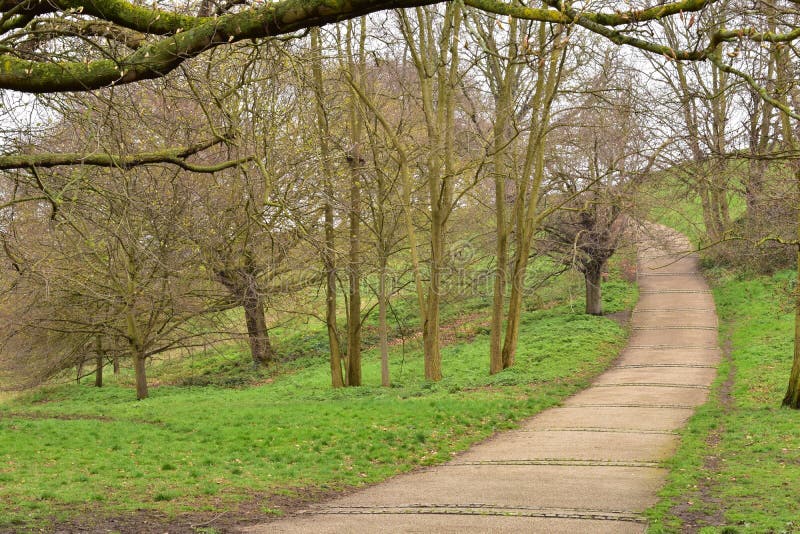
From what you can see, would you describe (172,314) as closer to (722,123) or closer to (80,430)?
(80,430)

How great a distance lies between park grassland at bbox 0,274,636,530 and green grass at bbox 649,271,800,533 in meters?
3.72

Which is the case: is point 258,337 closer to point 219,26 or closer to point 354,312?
point 354,312

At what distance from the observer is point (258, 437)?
1399 cm

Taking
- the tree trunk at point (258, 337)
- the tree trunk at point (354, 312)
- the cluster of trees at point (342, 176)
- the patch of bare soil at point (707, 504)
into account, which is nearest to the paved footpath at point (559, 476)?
the patch of bare soil at point (707, 504)

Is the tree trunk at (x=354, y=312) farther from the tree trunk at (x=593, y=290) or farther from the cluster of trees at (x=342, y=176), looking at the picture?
the tree trunk at (x=593, y=290)

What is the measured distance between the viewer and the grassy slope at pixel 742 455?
8.21 meters

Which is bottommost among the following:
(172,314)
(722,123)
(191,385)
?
(191,385)

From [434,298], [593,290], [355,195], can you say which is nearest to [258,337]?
[355,195]

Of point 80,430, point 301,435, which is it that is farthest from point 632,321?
point 80,430

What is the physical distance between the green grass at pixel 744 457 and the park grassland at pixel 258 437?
372cm

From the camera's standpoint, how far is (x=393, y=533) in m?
7.98

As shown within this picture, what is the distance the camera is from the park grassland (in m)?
10.1

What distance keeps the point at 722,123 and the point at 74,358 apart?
20.3m

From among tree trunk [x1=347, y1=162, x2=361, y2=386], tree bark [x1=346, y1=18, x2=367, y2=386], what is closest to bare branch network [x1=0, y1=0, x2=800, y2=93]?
tree bark [x1=346, y1=18, x2=367, y2=386]
